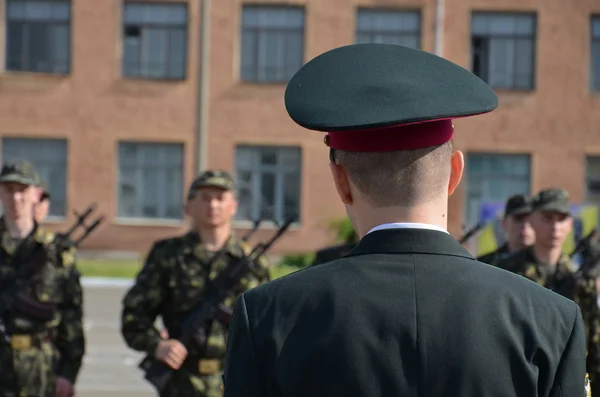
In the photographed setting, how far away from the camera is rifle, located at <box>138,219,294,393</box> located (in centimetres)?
630

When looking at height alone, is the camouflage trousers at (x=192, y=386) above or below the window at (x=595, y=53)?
below

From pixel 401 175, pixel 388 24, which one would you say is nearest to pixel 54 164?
pixel 388 24

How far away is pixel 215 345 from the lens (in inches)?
254

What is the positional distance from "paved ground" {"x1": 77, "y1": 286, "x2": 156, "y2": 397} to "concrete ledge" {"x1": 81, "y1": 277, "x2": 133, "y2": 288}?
8.31 feet

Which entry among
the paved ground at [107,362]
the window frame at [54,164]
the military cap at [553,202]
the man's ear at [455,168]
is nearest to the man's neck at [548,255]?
the military cap at [553,202]

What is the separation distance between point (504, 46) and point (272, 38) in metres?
5.69

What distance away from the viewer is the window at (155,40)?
26.7 metres

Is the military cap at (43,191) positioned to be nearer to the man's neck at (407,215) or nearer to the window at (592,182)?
the man's neck at (407,215)

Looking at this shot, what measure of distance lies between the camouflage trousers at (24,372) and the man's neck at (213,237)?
1.18m

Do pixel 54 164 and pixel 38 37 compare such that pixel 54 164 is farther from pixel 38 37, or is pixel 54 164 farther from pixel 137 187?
pixel 38 37

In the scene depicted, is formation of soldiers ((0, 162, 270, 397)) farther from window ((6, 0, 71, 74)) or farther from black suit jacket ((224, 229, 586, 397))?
window ((6, 0, 71, 74))

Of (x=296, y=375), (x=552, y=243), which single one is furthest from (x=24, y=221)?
(x=296, y=375)

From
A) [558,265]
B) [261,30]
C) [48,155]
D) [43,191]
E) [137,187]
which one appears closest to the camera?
[43,191]

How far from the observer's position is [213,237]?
21.8 ft
